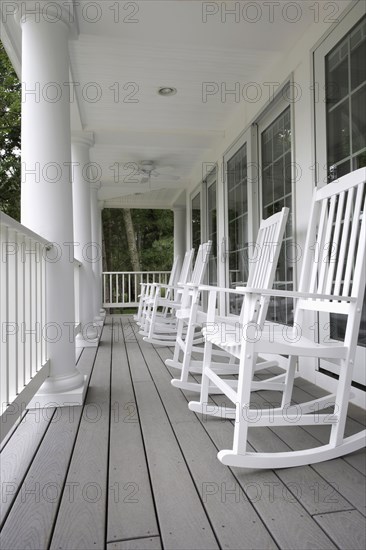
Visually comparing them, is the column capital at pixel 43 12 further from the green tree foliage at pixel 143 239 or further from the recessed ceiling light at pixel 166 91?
the green tree foliage at pixel 143 239

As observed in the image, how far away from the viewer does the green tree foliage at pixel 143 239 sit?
13.3 metres

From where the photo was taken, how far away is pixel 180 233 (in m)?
7.98

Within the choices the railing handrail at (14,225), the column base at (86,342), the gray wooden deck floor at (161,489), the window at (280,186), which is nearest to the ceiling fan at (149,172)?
the window at (280,186)

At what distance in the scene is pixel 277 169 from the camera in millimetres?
3195

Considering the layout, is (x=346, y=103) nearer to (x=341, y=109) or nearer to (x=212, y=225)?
(x=341, y=109)

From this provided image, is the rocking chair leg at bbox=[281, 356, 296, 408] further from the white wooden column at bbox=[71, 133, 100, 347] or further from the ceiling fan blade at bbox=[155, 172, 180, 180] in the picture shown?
the ceiling fan blade at bbox=[155, 172, 180, 180]

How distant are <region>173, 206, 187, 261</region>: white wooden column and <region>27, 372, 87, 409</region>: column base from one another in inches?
219

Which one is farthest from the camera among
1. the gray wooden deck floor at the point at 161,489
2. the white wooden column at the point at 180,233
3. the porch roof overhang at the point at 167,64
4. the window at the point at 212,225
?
the white wooden column at the point at 180,233

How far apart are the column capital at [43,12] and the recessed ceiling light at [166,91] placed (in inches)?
56.5

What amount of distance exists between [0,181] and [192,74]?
722cm

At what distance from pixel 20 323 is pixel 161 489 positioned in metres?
1.11

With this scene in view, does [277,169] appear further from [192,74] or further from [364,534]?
[364,534]

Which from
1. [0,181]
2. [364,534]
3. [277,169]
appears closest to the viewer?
[364,534]

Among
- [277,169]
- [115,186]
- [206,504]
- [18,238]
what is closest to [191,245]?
[115,186]
